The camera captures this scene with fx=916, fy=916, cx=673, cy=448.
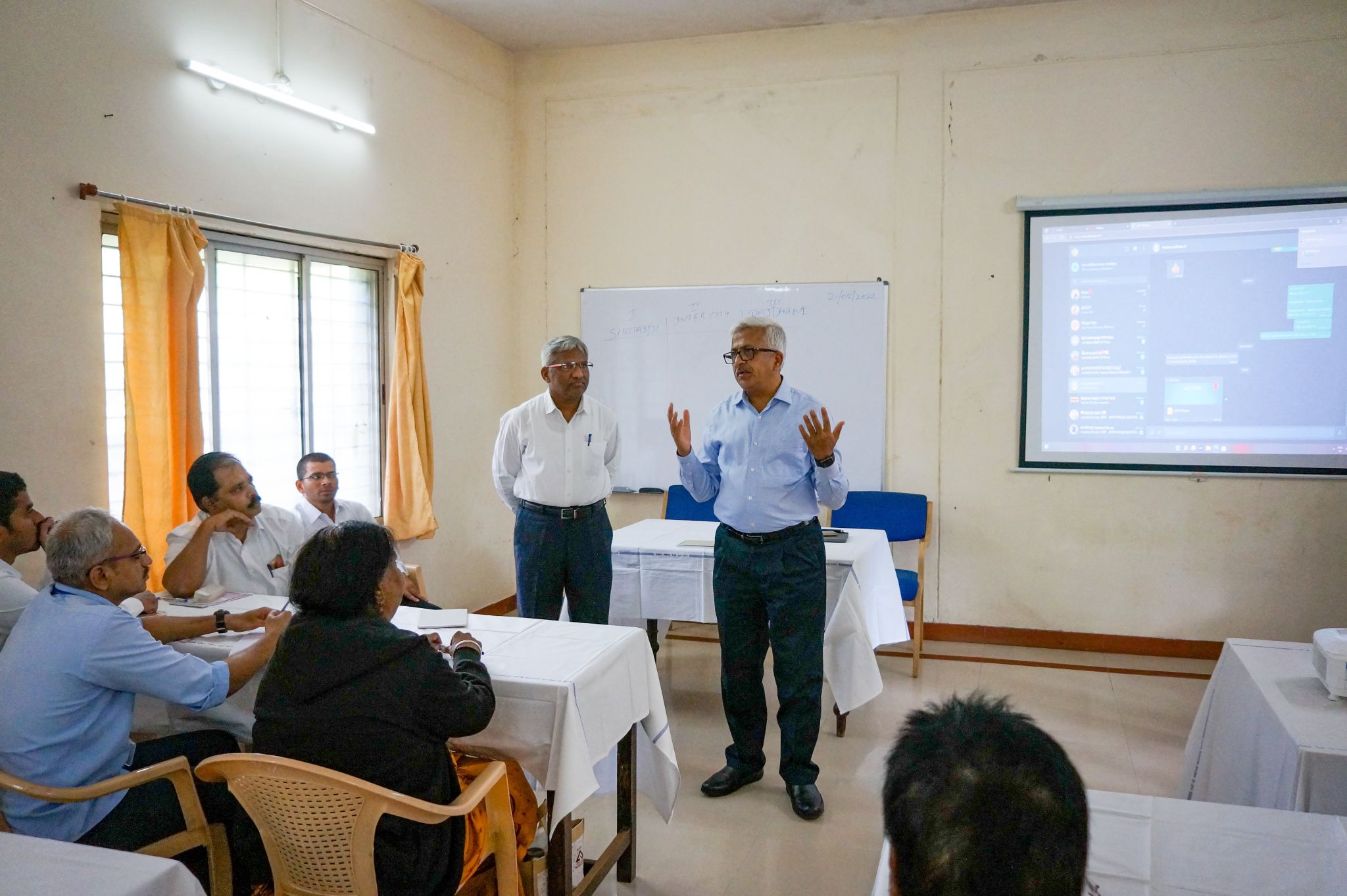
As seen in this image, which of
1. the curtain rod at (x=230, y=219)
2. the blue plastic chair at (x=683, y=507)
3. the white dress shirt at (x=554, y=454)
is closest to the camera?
the curtain rod at (x=230, y=219)

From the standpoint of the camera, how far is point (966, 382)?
16.4 feet

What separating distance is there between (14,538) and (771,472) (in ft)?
7.13

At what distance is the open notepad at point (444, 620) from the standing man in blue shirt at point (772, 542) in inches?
32.8

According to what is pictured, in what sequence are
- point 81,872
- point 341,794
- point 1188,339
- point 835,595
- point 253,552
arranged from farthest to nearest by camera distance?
1. point 1188,339
2. point 835,595
3. point 253,552
4. point 341,794
5. point 81,872

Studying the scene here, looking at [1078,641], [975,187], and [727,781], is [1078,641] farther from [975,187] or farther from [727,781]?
[727,781]

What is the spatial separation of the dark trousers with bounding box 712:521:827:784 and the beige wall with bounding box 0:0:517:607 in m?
2.22

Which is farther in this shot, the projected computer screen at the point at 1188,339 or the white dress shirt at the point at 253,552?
the projected computer screen at the point at 1188,339

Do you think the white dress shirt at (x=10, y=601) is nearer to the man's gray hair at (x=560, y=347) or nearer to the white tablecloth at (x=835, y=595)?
the man's gray hair at (x=560, y=347)

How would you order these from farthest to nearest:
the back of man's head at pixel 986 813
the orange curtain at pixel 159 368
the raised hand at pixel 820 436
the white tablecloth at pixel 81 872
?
the orange curtain at pixel 159 368 → the raised hand at pixel 820 436 → the white tablecloth at pixel 81 872 → the back of man's head at pixel 986 813

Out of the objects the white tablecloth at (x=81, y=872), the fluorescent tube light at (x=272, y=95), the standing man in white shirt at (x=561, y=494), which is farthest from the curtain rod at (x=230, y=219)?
the white tablecloth at (x=81, y=872)

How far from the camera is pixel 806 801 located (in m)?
2.97

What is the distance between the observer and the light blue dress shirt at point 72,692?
192cm

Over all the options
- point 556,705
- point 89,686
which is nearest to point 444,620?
point 556,705

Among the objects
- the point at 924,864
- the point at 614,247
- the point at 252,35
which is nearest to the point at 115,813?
the point at 924,864
